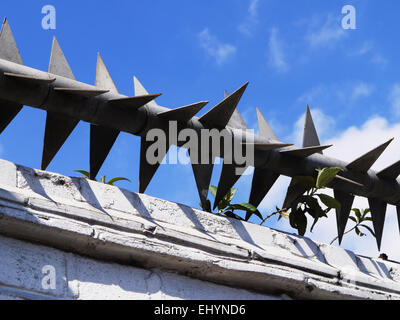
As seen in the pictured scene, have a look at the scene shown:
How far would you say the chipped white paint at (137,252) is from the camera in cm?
323

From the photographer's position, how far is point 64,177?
12.0 ft

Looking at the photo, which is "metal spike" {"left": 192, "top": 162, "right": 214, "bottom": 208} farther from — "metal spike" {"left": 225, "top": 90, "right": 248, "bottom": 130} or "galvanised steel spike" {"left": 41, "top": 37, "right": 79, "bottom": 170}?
"galvanised steel spike" {"left": 41, "top": 37, "right": 79, "bottom": 170}

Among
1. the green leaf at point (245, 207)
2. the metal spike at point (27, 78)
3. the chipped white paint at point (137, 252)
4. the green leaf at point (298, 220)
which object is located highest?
the metal spike at point (27, 78)

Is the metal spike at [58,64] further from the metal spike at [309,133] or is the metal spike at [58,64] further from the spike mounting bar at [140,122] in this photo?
the metal spike at [309,133]

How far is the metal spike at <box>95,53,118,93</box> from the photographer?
13.6ft

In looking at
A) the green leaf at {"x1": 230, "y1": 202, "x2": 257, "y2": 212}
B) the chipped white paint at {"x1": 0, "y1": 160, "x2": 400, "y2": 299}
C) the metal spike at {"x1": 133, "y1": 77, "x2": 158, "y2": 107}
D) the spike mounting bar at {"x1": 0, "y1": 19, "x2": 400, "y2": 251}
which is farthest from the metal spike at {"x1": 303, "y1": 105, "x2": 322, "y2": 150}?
the metal spike at {"x1": 133, "y1": 77, "x2": 158, "y2": 107}

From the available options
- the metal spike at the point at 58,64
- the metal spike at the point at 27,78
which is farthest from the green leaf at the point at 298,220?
the metal spike at the point at 27,78

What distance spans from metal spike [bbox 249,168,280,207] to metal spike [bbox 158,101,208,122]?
869 mm

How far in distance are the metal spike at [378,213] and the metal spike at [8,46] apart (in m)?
3.14

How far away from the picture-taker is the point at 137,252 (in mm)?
3480

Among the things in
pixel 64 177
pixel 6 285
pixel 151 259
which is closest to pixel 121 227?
pixel 151 259

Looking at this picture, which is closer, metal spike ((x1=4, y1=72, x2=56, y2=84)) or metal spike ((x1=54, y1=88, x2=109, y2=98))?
metal spike ((x1=4, y1=72, x2=56, y2=84))
